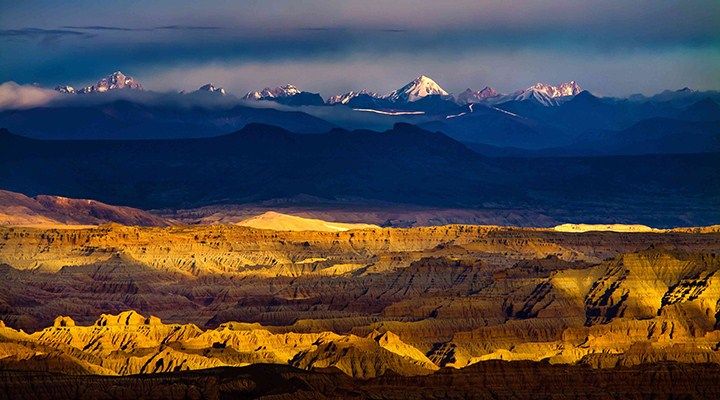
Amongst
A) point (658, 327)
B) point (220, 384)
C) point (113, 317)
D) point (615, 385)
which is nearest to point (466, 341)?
point (658, 327)

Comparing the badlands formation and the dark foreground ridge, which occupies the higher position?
the dark foreground ridge

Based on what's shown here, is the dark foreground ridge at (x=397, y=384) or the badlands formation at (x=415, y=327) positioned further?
the badlands formation at (x=415, y=327)

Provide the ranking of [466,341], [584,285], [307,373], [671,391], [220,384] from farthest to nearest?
[584,285], [466,341], [671,391], [307,373], [220,384]

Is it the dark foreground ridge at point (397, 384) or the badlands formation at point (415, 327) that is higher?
the dark foreground ridge at point (397, 384)

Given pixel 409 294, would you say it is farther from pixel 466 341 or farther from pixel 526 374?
pixel 526 374

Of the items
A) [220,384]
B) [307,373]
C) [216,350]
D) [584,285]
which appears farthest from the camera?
[584,285]

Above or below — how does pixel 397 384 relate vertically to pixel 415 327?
above

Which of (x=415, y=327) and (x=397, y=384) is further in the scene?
(x=415, y=327)

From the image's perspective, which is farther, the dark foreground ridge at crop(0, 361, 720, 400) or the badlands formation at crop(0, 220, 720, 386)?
the badlands formation at crop(0, 220, 720, 386)
